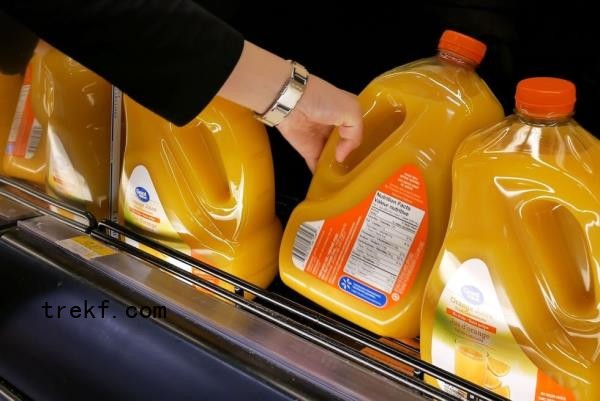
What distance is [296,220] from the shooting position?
102 centimetres

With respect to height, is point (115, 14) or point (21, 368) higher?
point (115, 14)

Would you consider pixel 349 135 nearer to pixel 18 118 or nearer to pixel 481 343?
pixel 481 343

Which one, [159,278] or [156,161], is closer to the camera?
[159,278]

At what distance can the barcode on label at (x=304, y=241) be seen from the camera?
0.98 m

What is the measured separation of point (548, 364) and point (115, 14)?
0.60 metres

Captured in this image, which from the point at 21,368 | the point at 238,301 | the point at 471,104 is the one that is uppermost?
the point at 471,104

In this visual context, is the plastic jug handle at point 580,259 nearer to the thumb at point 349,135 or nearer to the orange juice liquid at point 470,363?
the orange juice liquid at point 470,363

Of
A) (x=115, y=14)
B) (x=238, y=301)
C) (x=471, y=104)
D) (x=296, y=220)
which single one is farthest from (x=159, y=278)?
(x=471, y=104)

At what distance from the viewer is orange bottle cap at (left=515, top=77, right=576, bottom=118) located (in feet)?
2.43

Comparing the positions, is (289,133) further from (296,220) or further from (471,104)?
(471,104)

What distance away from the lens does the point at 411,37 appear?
114 centimetres

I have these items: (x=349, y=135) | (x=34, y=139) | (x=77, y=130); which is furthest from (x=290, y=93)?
(x=34, y=139)

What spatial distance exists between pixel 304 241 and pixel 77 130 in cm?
55

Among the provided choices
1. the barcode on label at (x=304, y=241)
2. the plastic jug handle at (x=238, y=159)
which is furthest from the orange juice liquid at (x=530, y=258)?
the plastic jug handle at (x=238, y=159)
